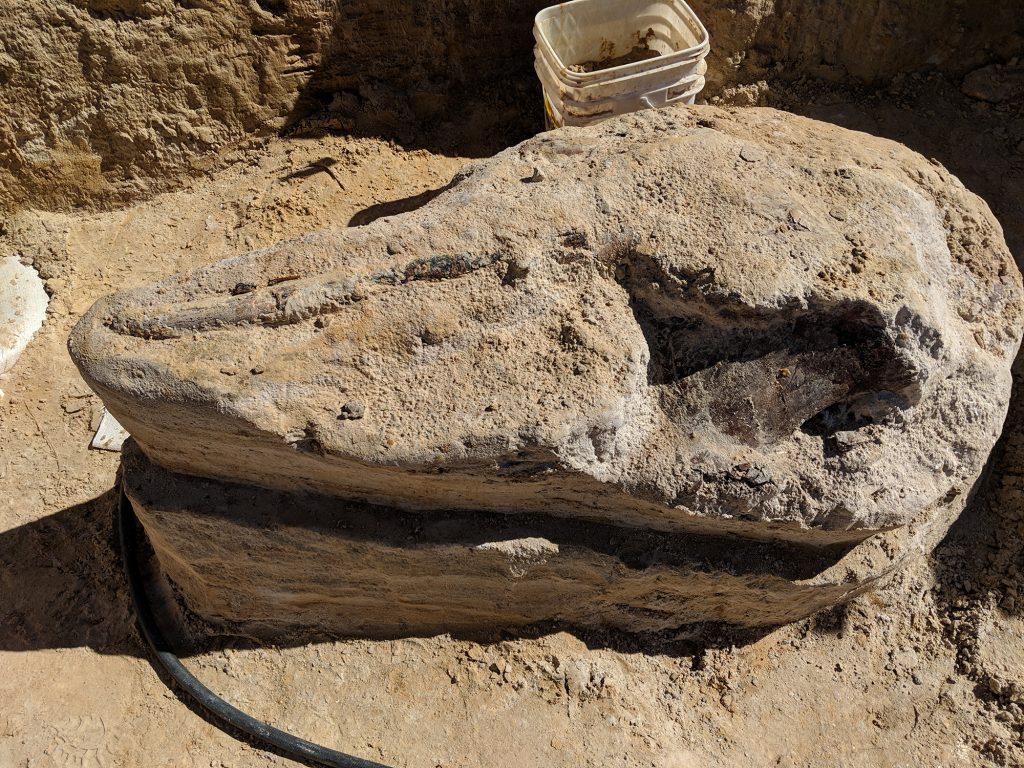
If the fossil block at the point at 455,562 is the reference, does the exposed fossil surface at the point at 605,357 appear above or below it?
above

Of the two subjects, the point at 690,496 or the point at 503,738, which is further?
the point at 503,738

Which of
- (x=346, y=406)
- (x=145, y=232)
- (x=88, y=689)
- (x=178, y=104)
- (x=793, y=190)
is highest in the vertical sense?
(x=793, y=190)

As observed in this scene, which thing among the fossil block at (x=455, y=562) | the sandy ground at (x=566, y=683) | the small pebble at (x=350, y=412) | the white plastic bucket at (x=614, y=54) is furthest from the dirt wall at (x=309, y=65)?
the small pebble at (x=350, y=412)

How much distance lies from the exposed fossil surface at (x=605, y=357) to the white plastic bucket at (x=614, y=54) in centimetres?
143

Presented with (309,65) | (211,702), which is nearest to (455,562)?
(211,702)

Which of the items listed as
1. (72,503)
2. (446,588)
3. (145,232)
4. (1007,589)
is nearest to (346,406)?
(446,588)

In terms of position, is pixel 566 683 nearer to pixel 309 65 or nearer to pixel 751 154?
pixel 751 154

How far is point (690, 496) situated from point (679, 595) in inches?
23.7

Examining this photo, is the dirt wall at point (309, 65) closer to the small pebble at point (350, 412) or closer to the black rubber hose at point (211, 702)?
the black rubber hose at point (211, 702)

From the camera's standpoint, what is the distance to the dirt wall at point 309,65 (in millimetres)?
3641

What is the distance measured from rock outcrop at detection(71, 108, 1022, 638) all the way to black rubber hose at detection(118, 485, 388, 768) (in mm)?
684

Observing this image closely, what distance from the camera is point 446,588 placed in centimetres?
238

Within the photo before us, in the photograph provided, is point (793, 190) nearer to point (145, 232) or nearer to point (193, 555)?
point (193, 555)

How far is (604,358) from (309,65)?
2.90 metres
